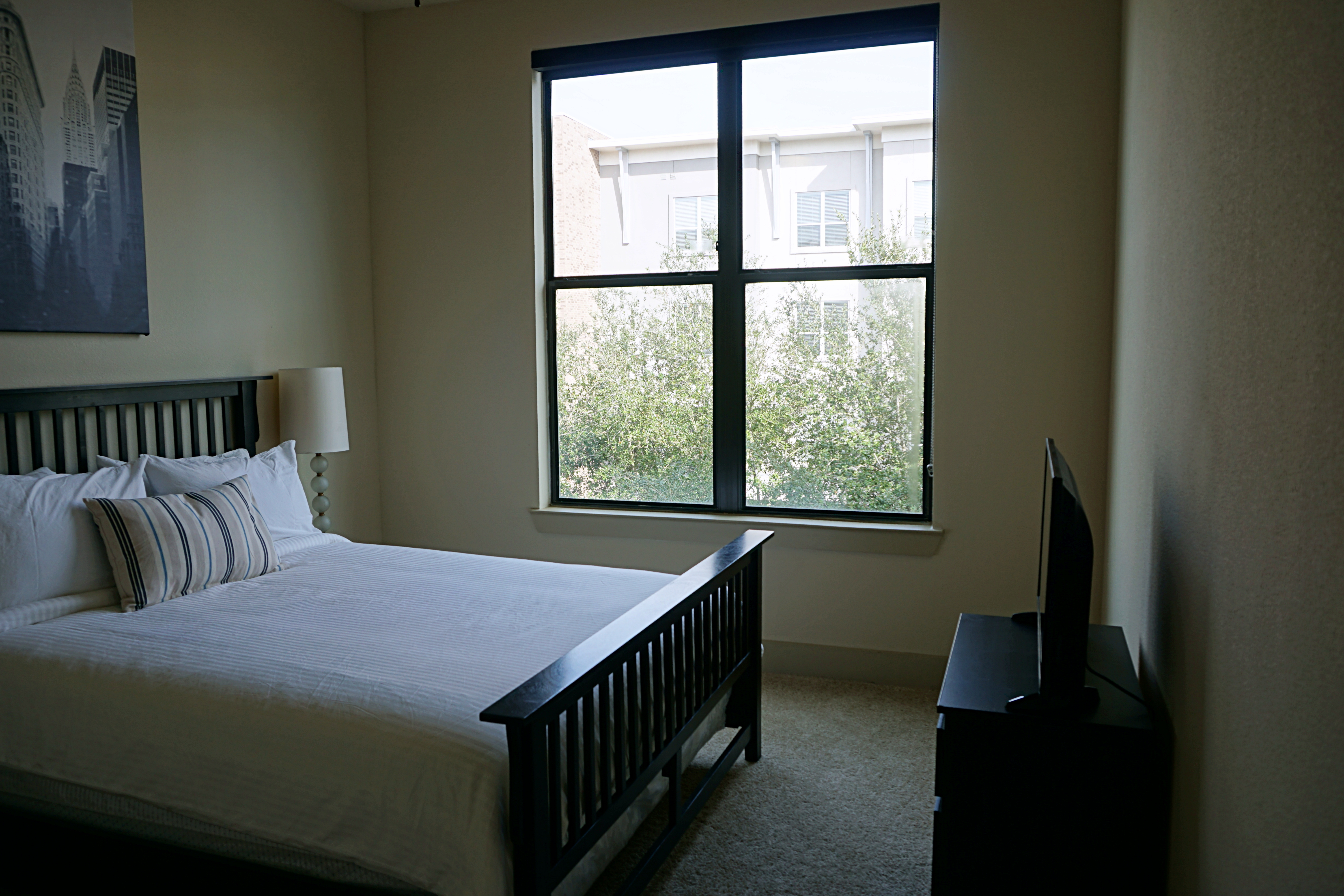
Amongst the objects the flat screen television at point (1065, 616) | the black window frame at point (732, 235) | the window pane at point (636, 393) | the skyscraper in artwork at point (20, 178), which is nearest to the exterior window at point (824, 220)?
the black window frame at point (732, 235)

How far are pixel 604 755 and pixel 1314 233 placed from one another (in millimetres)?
1572

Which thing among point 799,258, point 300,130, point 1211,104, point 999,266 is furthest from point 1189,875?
point 300,130

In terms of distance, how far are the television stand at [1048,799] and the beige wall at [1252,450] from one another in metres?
0.07

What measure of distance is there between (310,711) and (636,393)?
2413 millimetres

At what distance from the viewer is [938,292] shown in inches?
141

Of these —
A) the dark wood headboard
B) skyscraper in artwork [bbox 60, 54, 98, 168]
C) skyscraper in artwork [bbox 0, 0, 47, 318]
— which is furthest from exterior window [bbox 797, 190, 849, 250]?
skyscraper in artwork [bbox 0, 0, 47, 318]

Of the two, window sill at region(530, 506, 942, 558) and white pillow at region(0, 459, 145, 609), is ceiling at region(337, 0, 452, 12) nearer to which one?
window sill at region(530, 506, 942, 558)

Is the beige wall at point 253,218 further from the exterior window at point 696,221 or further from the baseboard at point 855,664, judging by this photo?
the baseboard at point 855,664

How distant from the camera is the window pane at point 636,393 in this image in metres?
4.04

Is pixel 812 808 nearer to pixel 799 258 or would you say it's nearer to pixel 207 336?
pixel 799 258

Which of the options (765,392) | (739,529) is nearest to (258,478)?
(739,529)

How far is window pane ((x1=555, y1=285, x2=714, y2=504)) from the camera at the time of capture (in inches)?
159

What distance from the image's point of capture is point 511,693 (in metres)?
1.70

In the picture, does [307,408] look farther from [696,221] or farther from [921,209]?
[921,209]
